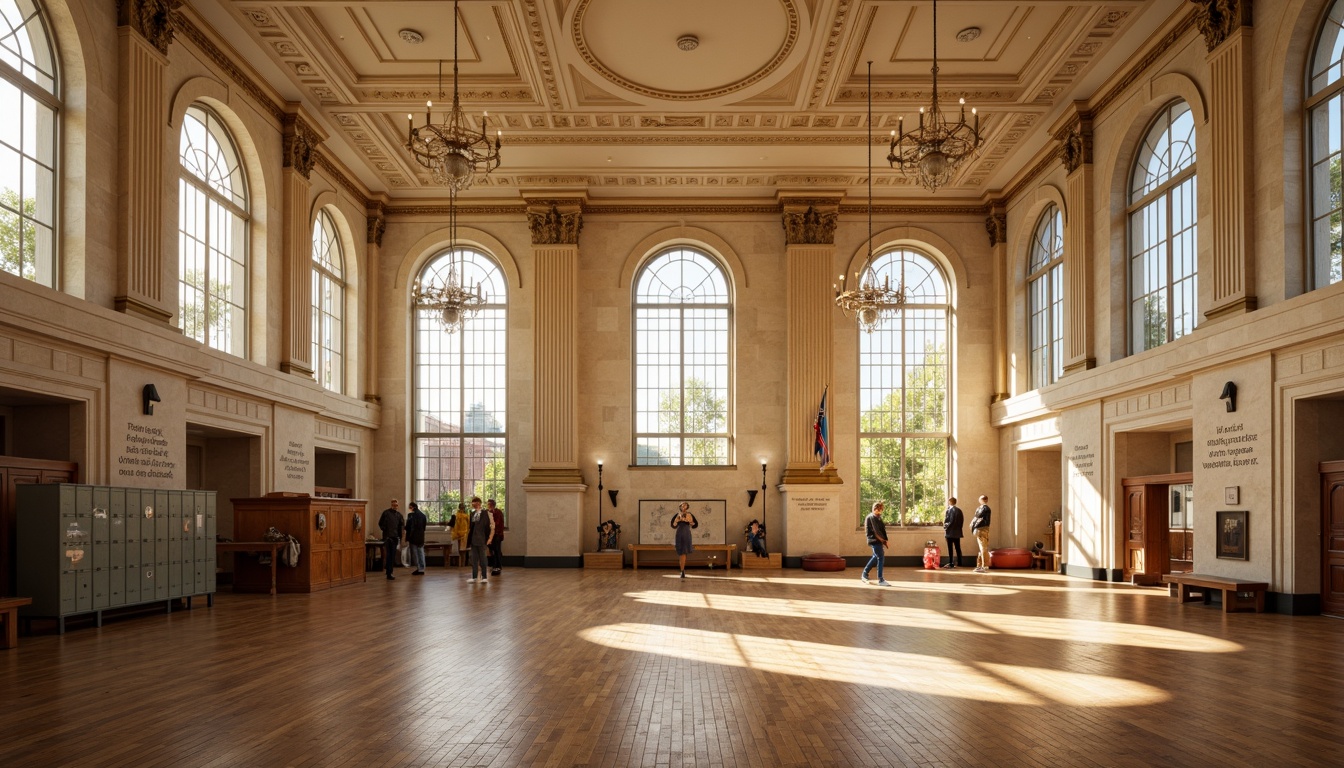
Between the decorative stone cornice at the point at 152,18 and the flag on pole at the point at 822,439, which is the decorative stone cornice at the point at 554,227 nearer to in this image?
the flag on pole at the point at 822,439

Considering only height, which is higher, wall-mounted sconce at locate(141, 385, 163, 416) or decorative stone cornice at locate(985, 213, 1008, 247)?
decorative stone cornice at locate(985, 213, 1008, 247)

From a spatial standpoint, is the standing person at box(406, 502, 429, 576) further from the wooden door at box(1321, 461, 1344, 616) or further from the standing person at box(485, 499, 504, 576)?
the wooden door at box(1321, 461, 1344, 616)

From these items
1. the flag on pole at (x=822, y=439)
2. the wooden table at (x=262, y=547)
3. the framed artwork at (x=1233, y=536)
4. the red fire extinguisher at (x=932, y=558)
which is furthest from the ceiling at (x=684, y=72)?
the red fire extinguisher at (x=932, y=558)

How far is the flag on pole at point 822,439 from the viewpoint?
70.8 feet

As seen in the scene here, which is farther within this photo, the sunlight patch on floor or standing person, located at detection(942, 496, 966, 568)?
standing person, located at detection(942, 496, 966, 568)

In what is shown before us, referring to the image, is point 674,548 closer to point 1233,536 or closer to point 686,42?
point 686,42

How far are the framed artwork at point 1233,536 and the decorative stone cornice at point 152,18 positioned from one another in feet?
52.2

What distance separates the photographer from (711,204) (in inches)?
907

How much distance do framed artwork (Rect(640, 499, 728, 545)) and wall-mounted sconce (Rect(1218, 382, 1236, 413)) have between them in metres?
11.5

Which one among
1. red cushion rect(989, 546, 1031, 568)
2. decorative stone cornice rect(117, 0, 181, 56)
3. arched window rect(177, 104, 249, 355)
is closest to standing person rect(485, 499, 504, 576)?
arched window rect(177, 104, 249, 355)

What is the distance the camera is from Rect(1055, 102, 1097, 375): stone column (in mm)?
17703

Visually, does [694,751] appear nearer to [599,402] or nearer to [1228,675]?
[1228,675]

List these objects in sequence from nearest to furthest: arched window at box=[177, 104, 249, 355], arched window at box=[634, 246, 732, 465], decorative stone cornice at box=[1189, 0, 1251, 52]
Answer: decorative stone cornice at box=[1189, 0, 1251, 52]
arched window at box=[177, 104, 249, 355]
arched window at box=[634, 246, 732, 465]

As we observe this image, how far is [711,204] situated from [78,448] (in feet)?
48.5
